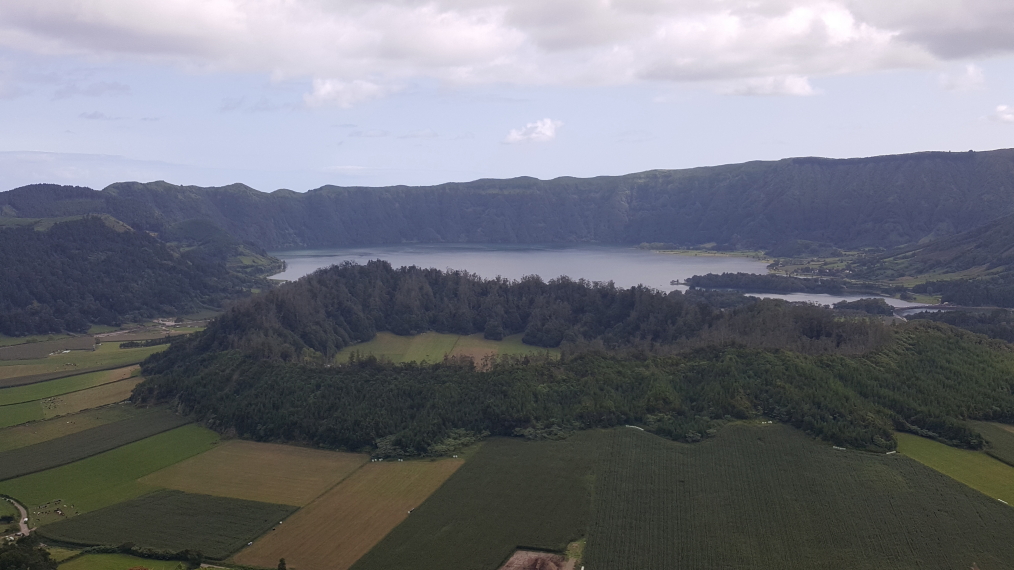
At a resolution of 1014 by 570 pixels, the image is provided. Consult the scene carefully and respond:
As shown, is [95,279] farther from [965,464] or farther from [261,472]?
[965,464]

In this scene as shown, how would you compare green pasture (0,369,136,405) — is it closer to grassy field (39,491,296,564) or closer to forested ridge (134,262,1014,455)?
forested ridge (134,262,1014,455)

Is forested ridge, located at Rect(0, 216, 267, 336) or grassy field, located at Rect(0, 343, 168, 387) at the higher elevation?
forested ridge, located at Rect(0, 216, 267, 336)

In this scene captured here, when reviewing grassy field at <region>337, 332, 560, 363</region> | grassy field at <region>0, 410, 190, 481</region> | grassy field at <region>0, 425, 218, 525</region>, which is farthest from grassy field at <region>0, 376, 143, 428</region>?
grassy field at <region>337, 332, 560, 363</region>

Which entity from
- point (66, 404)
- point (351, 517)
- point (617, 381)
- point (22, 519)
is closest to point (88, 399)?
point (66, 404)

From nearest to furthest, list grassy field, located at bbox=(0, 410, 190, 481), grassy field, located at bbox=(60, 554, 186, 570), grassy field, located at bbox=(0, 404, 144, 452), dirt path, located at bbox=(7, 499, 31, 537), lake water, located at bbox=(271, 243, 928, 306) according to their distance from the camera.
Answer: grassy field, located at bbox=(60, 554, 186, 570) < dirt path, located at bbox=(7, 499, 31, 537) < grassy field, located at bbox=(0, 410, 190, 481) < grassy field, located at bbox=(0, 404, 144, 452) < lake water, located at bbox=(271, 243, 928, 306)

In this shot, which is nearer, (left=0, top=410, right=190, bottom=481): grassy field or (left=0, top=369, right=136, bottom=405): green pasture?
(left=0, top=410, right=190, bottom=481): grassy field

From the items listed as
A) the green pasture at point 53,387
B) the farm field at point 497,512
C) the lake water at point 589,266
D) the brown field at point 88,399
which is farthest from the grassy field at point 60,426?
the lake water at point 589,266
